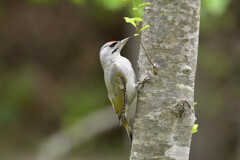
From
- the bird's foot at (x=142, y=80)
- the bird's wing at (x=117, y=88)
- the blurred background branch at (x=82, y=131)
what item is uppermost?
the bird's foot at (x=142, y=80)

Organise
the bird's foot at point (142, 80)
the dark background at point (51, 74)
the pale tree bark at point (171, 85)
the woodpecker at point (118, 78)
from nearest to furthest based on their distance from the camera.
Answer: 1. the pale tree bark at point (171, 85)
2. the bird's foot at point (142, 80)
3. the woodpecker at point (118, 78)
4. the dark background at point (51, 74)

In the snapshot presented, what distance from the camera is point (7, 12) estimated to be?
12.9 meters

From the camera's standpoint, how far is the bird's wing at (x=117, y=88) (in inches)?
163

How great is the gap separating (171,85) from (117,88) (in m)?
1.59

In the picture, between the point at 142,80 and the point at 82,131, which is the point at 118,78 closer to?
the point at 142,80

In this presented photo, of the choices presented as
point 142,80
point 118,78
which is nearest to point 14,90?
point 118,78

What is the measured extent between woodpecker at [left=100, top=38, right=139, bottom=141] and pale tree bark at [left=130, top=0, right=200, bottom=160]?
1.23 meters

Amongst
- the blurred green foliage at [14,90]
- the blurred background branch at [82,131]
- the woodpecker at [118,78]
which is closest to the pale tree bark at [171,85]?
the woodpecker at [118,78]

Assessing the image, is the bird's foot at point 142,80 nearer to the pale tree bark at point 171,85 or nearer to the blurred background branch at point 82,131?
the pale tree bark at point 171,85

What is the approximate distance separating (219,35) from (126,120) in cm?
644

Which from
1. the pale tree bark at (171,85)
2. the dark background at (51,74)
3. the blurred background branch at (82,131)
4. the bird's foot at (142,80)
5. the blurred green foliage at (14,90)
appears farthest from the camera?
the blurred green foliage at (14,90)

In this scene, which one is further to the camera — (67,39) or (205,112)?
(67,39)

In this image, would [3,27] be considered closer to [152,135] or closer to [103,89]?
[103,89]

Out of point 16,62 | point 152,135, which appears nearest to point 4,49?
point 16,62
